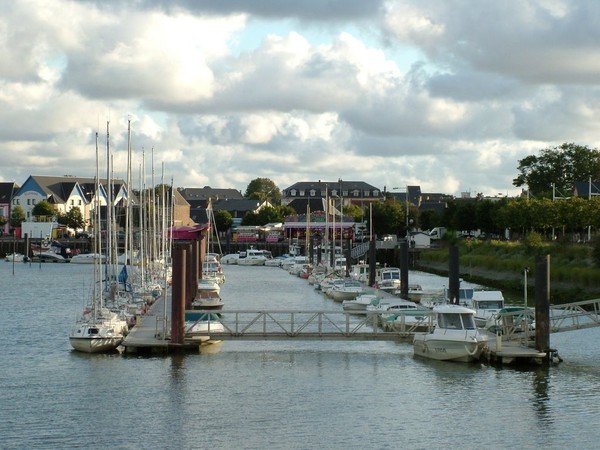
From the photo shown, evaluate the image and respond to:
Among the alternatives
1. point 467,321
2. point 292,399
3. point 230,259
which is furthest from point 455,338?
point 230,259

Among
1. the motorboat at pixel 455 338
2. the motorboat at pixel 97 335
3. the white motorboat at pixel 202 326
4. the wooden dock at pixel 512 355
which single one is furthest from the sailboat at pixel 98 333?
the wooden dock at pixel 512 355

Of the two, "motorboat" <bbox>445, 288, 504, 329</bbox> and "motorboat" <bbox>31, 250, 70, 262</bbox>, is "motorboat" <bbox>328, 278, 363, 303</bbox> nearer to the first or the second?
"motorboat" <bbox>445, 288, 504, 329</bbox>

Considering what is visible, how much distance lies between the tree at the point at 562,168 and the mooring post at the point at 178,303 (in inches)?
5501

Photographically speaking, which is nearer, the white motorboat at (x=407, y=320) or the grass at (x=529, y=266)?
the white motorboat at (x=407, y=320)

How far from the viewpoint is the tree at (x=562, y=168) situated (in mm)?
188750

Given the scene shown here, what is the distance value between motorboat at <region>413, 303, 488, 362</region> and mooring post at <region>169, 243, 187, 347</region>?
1198 cm

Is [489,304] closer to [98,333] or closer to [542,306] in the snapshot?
[542,306]

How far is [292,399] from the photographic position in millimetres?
45375

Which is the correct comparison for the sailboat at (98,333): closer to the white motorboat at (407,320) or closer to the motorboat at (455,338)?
the white motorboat at (407,320)

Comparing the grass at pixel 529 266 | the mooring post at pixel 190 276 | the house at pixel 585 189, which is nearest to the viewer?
the mooring post at pixel 190 276

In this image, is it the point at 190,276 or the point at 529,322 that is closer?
the point at 529,322

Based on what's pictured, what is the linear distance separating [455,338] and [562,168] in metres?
145

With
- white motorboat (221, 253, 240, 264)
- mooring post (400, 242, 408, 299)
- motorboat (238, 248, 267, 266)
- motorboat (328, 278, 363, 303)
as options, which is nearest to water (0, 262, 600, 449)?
mooring post (400, 242, 408, 299)

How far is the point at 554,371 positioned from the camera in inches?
2013
